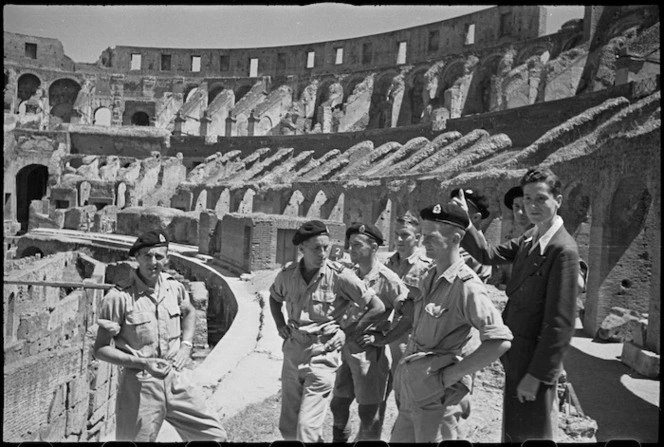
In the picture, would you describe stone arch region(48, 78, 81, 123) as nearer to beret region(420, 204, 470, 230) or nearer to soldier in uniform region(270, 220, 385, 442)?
soldier in uniform region(270, 220, 385, 442)

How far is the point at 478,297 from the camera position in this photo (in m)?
3.82

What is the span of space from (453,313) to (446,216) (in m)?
0.63

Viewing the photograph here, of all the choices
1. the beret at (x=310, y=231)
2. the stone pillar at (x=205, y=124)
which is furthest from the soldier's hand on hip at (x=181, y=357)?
the stone pillar at (x=205, y=124)

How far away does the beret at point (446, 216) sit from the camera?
158 inches

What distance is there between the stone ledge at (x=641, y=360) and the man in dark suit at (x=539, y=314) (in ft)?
18.4

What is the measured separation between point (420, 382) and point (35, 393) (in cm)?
797

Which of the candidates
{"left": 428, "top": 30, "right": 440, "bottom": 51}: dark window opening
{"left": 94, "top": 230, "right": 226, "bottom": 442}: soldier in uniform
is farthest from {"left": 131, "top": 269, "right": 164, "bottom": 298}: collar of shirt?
{"left": 428, "top": 30, "right": 440, "bottom": 51}: dark window opening

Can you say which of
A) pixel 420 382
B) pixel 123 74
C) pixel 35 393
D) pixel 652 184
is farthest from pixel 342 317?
pixel 123 74

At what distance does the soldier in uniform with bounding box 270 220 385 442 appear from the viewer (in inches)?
189

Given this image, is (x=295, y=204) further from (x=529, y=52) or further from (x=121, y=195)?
(x=529, y=52)

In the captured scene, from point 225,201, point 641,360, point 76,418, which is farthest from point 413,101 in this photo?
point 76,418

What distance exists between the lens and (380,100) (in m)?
43.8

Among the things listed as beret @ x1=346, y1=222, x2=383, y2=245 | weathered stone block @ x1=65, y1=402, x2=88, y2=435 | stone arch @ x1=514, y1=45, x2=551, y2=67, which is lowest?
weathered stone block @ x1=65, y1=402, x2=88, y2=435

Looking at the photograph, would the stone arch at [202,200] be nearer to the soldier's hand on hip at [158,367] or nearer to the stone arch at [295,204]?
the stone arch at [295,204]
